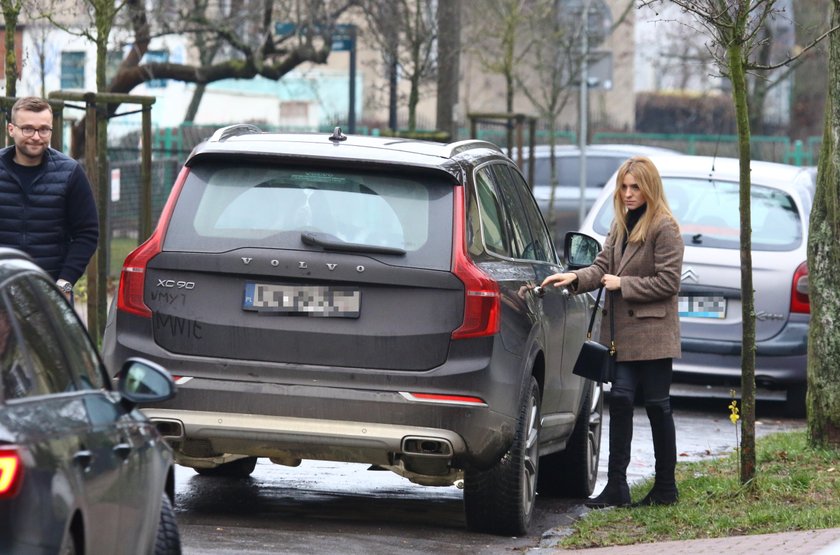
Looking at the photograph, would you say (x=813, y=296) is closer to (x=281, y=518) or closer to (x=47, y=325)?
(x=281, y=518)

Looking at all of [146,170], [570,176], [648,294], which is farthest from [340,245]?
[570,176]

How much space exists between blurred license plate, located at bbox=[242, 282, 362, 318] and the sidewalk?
4.48 feet

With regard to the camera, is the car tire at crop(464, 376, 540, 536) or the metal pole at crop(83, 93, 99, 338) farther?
the metal pole at crop(83, 93, 99, 338)

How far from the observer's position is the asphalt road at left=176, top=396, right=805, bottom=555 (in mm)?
7543

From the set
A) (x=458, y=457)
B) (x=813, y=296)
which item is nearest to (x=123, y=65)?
(x=813, y=296)

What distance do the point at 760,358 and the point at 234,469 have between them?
5.10 metres

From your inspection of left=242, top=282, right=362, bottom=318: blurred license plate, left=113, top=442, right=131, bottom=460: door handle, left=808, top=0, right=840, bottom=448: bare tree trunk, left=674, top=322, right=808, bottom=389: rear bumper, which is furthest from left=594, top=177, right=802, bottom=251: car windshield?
left=113, top=442, right=131, bottom=460: door handle

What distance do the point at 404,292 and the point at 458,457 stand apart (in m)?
0.73

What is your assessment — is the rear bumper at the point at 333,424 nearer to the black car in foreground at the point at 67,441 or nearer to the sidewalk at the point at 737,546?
the sidewalk at the point at 737,546

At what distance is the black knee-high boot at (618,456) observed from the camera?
29.3 feet

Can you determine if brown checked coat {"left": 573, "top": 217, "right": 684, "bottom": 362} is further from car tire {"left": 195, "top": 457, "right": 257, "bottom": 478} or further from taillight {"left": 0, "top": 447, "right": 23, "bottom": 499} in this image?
taillight {"left": 0, "top": 447, "right": 23, "bottom": 499}

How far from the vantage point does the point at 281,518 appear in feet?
27.0

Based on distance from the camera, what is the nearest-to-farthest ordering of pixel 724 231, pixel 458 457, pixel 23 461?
1. pixel 23 461
2. pixel 458 457
3. pixel 724 231

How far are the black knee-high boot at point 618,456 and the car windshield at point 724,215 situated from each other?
4.46 metres
